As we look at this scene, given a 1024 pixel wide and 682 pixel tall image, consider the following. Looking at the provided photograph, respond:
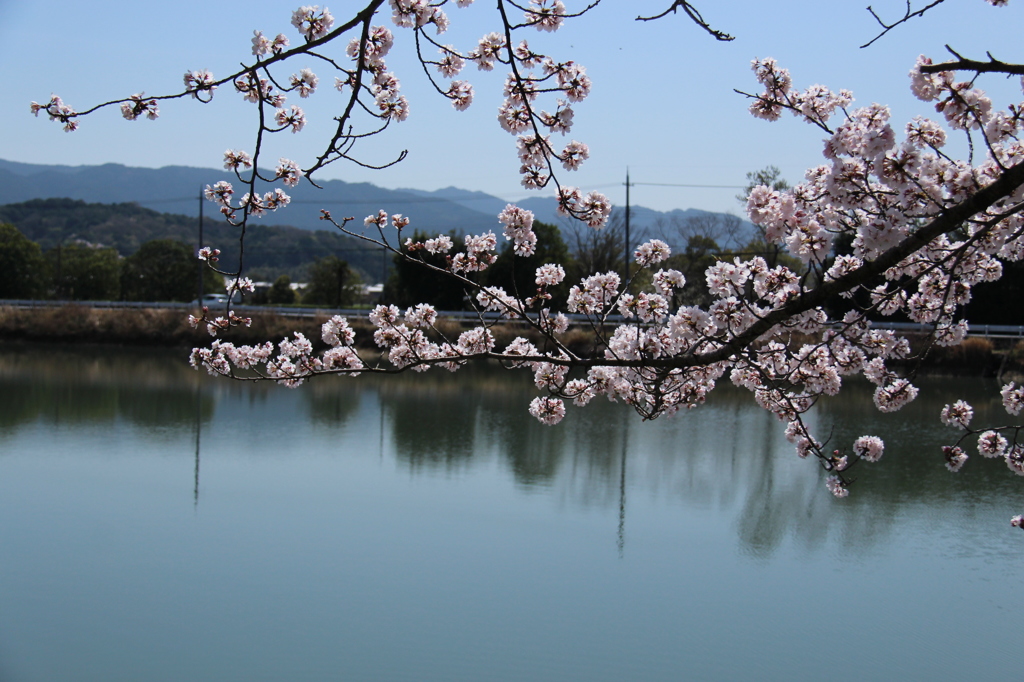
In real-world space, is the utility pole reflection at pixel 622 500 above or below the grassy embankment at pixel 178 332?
below

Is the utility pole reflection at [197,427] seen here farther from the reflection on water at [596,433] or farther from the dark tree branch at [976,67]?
the dark tree branch at [976,67]

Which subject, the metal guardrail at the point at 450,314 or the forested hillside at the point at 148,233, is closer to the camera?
the metal guardrail at the point at 450,314

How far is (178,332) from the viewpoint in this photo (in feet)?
66.9

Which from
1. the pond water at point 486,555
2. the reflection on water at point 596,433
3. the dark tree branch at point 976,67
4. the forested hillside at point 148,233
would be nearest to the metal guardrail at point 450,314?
the reflection on water at point 596,433

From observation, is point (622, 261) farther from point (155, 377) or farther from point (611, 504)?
point (611, 504)

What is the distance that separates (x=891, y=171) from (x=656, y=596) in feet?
13.1

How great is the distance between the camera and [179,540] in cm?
659

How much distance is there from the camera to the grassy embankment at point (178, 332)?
17.6 metres

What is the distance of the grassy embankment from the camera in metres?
17.6

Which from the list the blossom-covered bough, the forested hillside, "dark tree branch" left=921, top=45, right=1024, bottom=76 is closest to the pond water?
the blossom-covered bough

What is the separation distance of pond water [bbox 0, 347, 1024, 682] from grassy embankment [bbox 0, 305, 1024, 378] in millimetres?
6904

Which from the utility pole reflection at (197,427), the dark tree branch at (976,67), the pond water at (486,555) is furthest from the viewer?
the utility pole reflection at (197,427)

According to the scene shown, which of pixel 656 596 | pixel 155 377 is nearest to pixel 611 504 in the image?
pixel 656 596

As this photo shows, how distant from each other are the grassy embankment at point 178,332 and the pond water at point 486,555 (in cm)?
690
